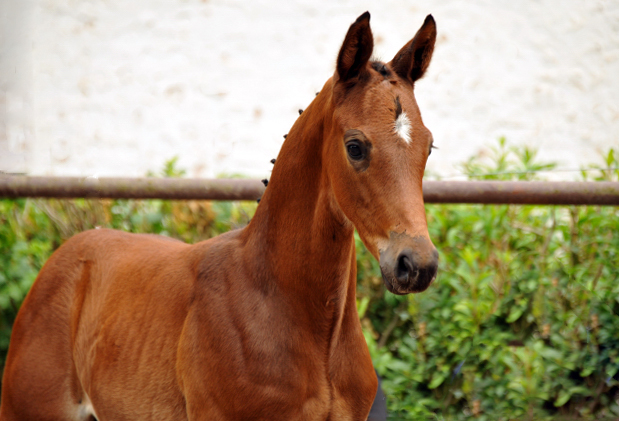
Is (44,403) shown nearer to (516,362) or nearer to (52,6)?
(516,362)

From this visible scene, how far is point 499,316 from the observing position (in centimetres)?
361

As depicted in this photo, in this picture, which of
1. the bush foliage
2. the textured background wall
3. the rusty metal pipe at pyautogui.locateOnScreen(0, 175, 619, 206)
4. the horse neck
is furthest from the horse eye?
the textured background wall

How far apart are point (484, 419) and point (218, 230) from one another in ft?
7.35

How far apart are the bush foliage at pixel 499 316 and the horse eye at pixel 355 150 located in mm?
2041

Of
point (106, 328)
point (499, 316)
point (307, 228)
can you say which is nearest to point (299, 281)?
point (307, 228)

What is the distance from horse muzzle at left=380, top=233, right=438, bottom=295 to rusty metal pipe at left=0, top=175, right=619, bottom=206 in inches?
65.0

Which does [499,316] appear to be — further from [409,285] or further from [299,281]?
[409,285]

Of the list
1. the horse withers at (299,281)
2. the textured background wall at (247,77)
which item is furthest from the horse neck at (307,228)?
the textured background wall at (247,77)

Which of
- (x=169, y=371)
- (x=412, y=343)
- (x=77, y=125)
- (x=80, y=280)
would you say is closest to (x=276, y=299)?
(x=169, y=371)

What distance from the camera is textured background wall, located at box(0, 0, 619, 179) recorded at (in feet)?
16.0

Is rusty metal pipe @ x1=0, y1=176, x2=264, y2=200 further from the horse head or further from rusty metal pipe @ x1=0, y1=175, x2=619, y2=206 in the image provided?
the horse head

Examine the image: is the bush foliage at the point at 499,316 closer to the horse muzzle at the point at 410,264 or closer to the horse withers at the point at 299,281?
the horse withers at the point at 299,281

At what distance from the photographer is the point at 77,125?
A: 16.4 ft

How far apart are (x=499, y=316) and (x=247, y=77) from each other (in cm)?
296
